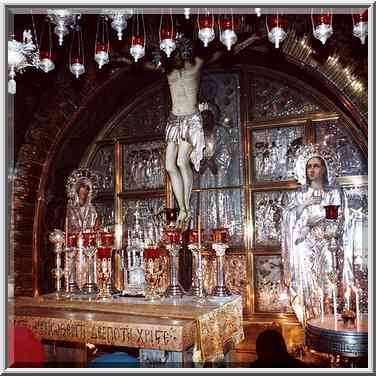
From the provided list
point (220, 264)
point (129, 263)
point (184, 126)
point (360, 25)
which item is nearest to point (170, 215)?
point (220, 264)

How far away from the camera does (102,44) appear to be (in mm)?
3113

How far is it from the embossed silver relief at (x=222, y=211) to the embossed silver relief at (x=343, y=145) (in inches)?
34.6

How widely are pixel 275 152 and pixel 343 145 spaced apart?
1.88 ft

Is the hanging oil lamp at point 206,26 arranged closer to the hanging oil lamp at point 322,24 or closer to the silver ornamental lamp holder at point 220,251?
the hanging oil lamp at point 322,24

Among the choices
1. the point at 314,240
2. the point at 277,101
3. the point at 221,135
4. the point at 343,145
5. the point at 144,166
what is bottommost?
the point at 314,240

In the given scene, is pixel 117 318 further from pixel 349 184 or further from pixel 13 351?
pixel 349 184

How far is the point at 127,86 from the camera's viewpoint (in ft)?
13.8

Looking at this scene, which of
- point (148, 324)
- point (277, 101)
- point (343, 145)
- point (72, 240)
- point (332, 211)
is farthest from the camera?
point (277, 101)

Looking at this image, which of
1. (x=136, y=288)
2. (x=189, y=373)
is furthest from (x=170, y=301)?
(x=189, y=373)

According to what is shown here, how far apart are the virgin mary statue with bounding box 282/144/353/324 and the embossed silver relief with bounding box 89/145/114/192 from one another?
6.22ft

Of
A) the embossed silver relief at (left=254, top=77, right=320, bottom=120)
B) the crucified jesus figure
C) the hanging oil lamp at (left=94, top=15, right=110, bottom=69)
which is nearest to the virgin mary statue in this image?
the embossed silver relief at (left=254, top=77, right=320, bottom=120)

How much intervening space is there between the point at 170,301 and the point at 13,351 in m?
1.27

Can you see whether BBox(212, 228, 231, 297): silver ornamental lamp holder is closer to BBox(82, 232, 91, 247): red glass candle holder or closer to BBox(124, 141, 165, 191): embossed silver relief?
BBox(82, 232, 91, 247): red glass candle holder

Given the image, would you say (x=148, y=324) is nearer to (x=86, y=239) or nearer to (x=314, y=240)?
(x=86, y=239)
